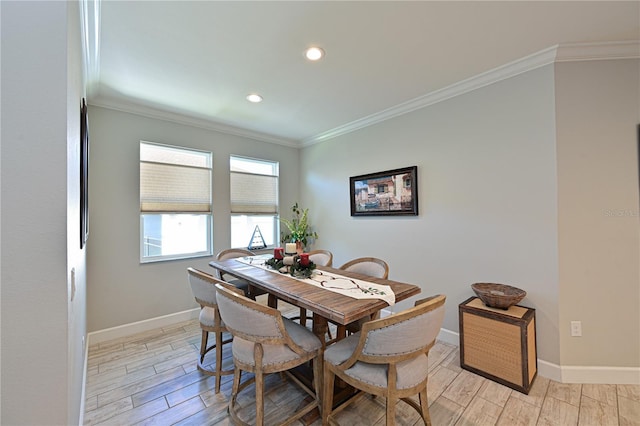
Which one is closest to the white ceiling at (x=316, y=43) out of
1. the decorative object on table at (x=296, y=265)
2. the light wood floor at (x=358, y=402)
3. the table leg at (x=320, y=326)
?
the decorative object on table at (x=296, y=265)

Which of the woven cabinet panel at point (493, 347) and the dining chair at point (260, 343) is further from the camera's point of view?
the woven cabinet panel at point (493, 347)

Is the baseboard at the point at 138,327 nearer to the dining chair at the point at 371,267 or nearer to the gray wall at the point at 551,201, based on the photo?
the dining chair at the point at 371,267

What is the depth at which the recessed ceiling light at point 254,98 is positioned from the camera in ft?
9.45

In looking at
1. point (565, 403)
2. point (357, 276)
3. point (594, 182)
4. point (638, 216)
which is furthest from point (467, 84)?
point (565, 403)

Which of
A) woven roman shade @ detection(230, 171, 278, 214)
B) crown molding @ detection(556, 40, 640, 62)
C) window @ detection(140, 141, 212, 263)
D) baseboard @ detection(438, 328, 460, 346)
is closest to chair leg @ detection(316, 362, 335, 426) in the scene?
baseboard @ detection(438, 328, 460, 346)

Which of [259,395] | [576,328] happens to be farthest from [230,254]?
[576,328]

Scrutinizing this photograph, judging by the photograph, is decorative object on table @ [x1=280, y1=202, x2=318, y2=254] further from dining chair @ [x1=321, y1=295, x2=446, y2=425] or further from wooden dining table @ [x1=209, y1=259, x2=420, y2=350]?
dining chair @ [x1=321, y1=295, x2=446, y2=425]

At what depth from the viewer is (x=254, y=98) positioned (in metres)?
2.95

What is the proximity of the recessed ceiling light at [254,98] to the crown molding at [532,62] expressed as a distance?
5.26 ft

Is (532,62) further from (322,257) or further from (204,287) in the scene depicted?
(204,287)

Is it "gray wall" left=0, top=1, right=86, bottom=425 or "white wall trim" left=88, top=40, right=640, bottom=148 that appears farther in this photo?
"white wall trim" left=88, top=40, right=640, bottom=148

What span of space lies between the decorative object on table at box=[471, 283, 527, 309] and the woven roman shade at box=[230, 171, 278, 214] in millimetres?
3132

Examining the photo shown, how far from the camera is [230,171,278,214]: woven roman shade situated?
397cm

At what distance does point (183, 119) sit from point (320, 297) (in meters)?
3.09
